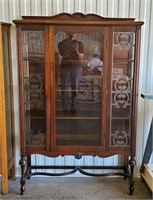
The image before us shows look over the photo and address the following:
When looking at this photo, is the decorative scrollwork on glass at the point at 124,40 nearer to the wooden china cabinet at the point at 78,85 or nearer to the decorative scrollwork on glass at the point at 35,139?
the wooden china cabinet at the point at 78,85

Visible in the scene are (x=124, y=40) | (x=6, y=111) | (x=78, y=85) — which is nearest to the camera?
(x=124, y=40)

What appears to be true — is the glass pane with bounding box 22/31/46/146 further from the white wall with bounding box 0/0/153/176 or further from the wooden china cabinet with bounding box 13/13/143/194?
the white wall with bounding box 0/0/153/176

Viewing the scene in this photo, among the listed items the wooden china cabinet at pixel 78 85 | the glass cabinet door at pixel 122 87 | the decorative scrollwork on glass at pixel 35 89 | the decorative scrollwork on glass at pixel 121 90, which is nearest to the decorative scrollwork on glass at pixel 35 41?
the wooden china cabinet at pixel 78 85

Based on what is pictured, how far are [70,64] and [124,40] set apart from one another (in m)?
0.56

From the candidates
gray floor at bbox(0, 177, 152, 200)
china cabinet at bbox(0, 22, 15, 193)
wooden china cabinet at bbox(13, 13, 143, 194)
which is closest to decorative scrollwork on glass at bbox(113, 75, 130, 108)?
wooden china cabinet at bbox(13, 13, 143, 194)

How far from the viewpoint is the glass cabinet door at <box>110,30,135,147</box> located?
8.35 ft

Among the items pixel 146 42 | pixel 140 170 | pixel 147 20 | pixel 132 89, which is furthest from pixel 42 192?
pixel 147 20

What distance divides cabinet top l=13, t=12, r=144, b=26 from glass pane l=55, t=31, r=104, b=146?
11cm

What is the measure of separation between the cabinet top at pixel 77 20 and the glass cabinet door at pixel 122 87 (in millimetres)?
103

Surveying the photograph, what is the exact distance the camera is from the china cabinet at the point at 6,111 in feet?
8.48

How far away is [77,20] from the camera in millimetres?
2543

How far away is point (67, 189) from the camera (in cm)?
282

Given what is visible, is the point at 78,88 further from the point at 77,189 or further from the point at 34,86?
the point at 77,189

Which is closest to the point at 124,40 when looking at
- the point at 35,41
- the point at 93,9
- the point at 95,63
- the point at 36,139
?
the point at 95,63
